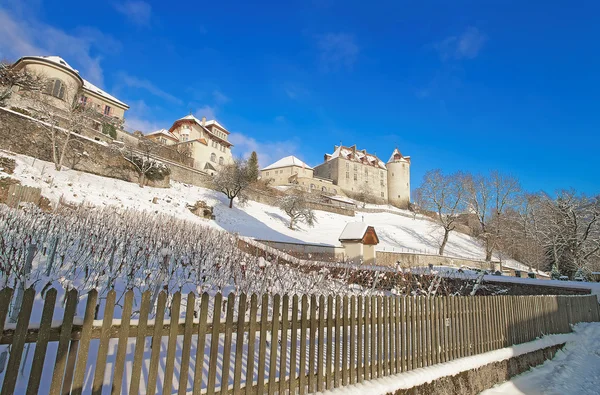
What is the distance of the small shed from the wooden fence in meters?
11.7

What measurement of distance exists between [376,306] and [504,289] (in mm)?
12142

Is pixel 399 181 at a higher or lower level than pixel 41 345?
higher

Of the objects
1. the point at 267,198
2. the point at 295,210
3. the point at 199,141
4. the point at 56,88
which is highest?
the point at 199,141

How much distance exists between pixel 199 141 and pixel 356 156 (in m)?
44.0

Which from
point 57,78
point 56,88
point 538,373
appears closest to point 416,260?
point 538,373

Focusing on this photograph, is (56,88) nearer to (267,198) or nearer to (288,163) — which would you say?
(267,198)

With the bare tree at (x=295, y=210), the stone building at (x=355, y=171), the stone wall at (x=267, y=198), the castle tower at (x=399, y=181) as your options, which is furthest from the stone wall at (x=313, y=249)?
the castle tower at (x=399, y=181)

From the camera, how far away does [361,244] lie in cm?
1878

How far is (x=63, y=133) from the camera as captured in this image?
23203 mm

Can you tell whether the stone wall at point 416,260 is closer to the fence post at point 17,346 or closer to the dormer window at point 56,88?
the fence post at point 17,346

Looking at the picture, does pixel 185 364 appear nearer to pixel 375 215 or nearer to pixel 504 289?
pixel 504 289

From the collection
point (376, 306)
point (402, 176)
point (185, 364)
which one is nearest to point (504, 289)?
point (376, 306)

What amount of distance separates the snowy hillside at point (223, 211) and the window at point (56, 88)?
1400 cm

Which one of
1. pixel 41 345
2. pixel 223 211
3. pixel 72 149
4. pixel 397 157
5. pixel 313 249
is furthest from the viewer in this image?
pixel 397 157
